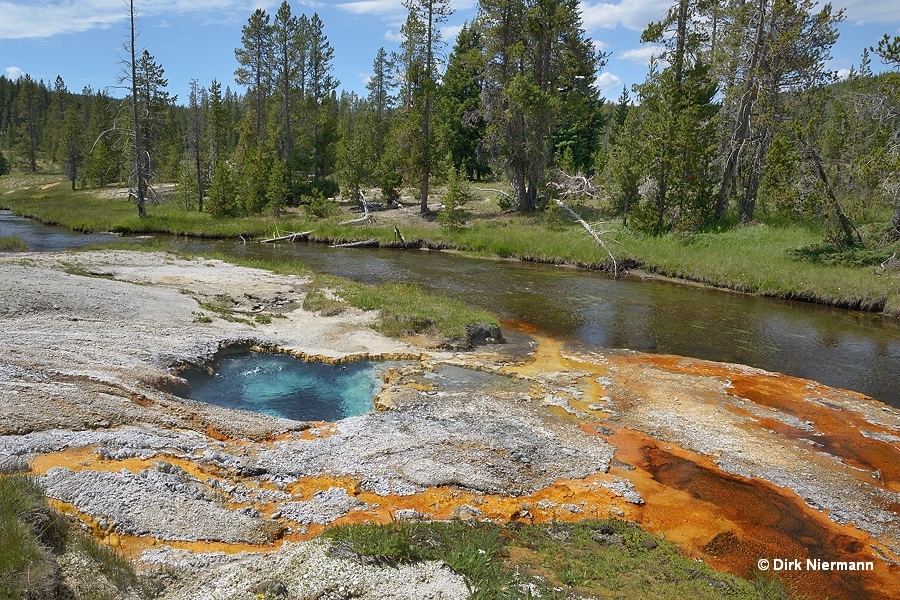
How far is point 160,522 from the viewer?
6.38 metres

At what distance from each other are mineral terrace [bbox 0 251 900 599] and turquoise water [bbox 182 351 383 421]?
552 mm

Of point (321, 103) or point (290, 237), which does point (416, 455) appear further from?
point (321, 103)

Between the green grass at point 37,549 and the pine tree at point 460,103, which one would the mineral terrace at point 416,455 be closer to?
the green grass at point 37,549

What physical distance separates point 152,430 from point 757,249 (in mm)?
29520

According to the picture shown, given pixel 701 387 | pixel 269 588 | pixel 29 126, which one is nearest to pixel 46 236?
pixel 701 387

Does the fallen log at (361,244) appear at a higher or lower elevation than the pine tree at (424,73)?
lower

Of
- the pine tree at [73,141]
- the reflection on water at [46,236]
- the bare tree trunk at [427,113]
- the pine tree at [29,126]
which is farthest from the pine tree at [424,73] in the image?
the pine tree at [29,126]

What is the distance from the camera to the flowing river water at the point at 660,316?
661 inches

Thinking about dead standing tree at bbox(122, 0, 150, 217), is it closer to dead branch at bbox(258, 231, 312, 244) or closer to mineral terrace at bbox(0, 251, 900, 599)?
dead branch at bbox(258, 231, 312, 244)

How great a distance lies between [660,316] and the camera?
2127 centimetres

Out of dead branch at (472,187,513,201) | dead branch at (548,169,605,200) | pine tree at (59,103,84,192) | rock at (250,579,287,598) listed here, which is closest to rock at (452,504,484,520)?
rock at (250,579,287,598)

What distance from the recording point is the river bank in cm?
2442

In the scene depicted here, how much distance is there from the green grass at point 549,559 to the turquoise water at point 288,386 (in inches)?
215

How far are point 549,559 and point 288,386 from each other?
8.13 m
